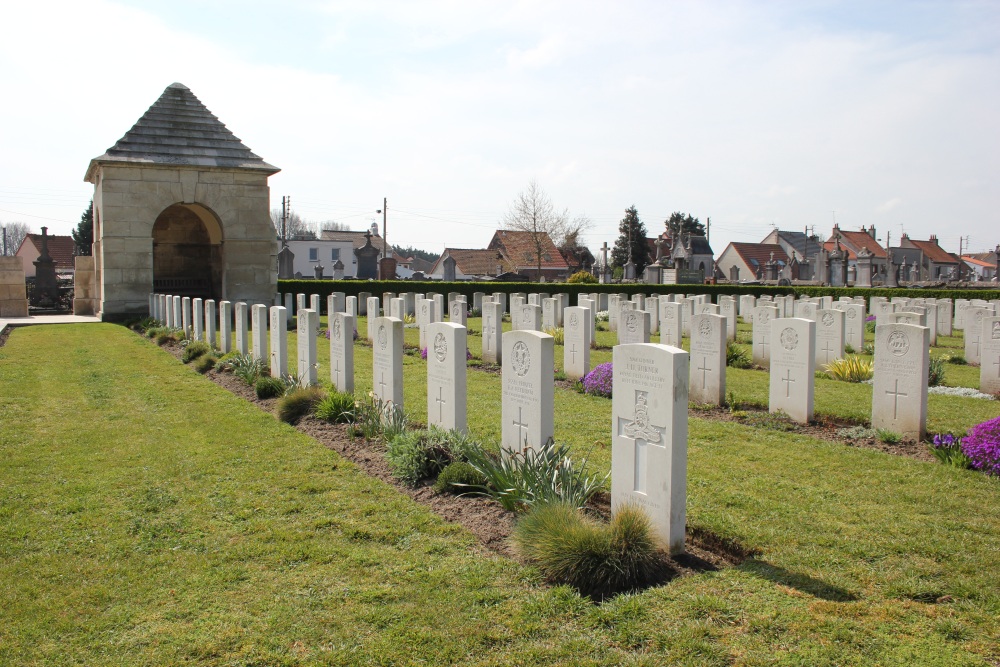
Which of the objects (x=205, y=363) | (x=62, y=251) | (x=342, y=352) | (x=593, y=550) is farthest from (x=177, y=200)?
(x=62, y=251)

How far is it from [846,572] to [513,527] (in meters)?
2.05

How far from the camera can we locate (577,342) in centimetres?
1260

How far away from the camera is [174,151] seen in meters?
22.4

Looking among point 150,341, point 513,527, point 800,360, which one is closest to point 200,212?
point 150,341

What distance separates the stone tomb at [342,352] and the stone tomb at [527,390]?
3.44 metres

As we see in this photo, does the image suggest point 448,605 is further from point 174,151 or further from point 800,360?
point 174,151

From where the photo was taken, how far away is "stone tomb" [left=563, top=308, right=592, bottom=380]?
1246 cm

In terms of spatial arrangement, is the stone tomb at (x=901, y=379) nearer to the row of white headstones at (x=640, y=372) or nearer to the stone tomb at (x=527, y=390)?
the row of white headstones at (x=640, y=372)

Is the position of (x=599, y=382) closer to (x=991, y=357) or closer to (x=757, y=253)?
(x=991, y=357)

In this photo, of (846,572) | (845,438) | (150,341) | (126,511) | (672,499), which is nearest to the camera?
(846,572)

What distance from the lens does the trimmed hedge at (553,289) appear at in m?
27.6

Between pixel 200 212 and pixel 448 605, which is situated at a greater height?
pixel 200 212

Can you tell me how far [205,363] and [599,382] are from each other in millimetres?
6529

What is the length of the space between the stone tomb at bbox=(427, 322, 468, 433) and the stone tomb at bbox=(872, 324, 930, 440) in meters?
4.66
